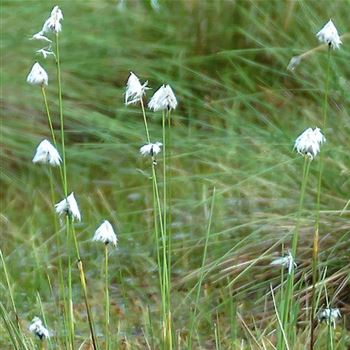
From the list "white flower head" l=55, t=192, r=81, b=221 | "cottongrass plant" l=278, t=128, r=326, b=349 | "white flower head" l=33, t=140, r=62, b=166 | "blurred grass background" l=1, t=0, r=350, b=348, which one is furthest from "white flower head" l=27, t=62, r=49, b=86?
"blurred grass background" l=1, t=0, r=350, b=348

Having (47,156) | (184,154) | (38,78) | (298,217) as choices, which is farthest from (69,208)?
(184,154)

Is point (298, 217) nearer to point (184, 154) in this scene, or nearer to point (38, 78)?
point (38, 78)

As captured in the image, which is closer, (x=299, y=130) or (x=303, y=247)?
(x=303, y=247)

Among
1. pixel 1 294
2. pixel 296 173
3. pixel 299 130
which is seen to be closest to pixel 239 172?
pixel 296 173

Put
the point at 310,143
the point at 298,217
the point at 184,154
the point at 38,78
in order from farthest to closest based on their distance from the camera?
the point at 184,154 < the point at 298,217 < the point at 38,78 < the point at 310,143

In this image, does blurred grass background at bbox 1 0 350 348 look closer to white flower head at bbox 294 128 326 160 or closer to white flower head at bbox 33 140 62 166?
white flower head at bbox 33 140 62 166

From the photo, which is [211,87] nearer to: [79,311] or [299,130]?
[299,130]

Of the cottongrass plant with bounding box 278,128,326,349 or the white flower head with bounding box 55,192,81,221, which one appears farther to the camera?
the white flower head with bounding box 55,192,81,221

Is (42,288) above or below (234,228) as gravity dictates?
below

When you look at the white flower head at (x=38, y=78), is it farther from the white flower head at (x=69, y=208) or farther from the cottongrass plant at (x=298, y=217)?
the cottongrass plant at (x=298, y=217)
